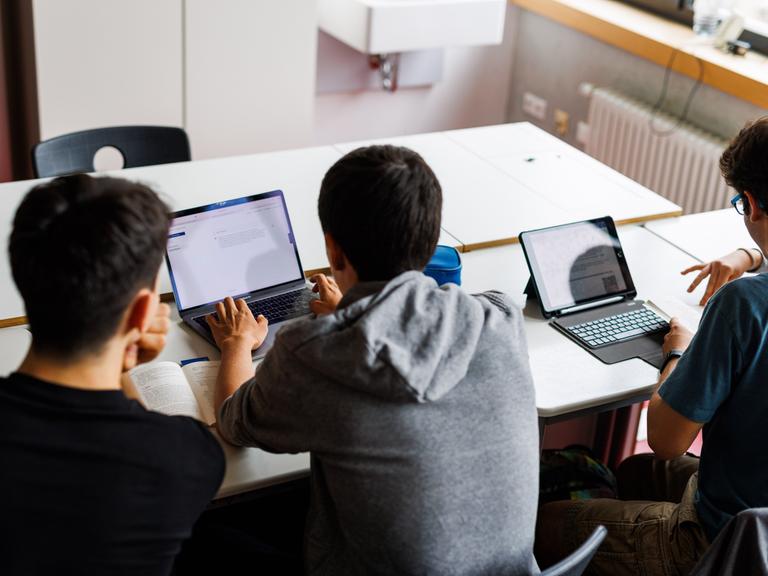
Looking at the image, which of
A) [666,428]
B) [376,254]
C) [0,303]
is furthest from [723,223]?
[0,303]

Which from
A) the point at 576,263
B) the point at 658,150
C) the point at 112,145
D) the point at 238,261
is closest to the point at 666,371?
the point at 576,263

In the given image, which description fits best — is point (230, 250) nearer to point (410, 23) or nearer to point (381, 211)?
point (381, 211)

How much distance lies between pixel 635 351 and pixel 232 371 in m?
0.83

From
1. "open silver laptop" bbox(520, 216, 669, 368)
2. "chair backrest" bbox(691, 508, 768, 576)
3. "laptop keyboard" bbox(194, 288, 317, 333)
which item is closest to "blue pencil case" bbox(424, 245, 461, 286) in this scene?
"open silver laptop" bbox(520, 216, 669, 368)

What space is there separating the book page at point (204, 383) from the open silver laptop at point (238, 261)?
0.10m

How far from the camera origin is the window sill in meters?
3.52

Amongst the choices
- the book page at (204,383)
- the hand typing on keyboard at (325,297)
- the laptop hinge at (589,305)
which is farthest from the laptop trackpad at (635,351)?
the book page at (204,383)

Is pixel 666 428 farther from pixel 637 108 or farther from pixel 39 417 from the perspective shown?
pixel 637 108

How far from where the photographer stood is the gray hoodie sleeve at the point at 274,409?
1.37 meters

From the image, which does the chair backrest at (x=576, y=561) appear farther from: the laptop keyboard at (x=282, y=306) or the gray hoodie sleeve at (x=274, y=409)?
the laptop keyboard at (x=282, y=306)

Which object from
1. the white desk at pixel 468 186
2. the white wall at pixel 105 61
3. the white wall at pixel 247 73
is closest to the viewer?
the white desk at pixel 468 186

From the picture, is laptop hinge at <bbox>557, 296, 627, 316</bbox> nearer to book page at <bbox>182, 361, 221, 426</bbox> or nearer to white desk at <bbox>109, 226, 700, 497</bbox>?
white desk at <bbox>109, 226, 700, 497</bbox>

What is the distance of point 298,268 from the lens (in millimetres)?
2164

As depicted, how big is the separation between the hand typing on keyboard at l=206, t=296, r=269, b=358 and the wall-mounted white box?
203 centimetres
